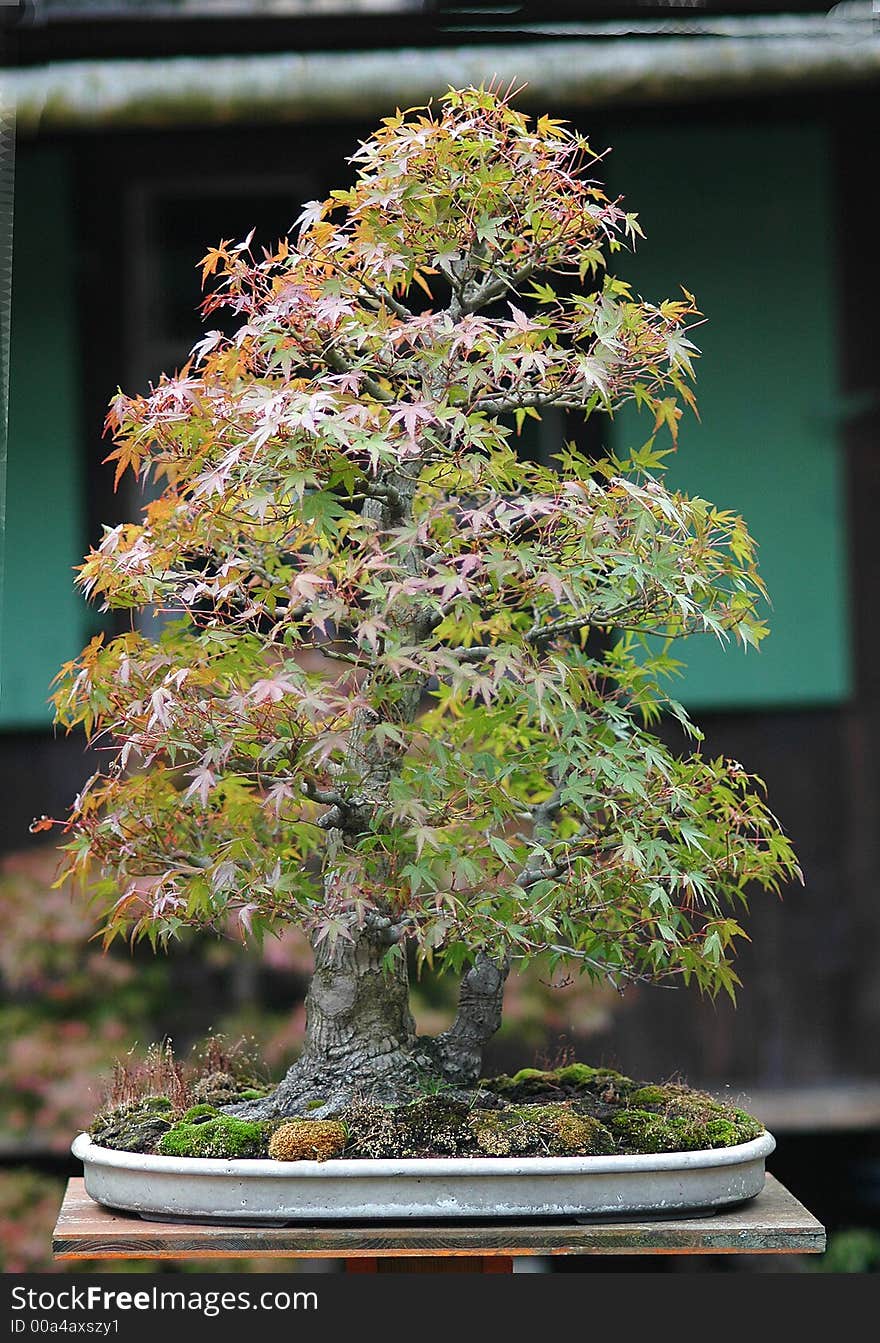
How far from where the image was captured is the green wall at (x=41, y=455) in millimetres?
4031

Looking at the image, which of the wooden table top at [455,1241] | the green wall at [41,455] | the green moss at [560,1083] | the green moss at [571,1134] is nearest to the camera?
the wooden table top at [455,1241]

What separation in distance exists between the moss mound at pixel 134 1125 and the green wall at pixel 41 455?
1.89 meters

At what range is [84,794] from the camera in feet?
7.43

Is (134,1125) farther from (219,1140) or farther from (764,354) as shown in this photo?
(764,354)

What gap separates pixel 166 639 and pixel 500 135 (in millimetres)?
878

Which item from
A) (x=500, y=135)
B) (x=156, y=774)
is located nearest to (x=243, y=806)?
(x=156, y=774)

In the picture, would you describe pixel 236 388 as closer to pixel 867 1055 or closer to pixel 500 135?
pixel 500 135

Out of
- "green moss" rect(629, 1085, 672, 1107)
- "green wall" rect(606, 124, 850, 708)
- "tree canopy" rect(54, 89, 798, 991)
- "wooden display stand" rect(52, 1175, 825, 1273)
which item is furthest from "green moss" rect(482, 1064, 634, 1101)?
"green wall" rect(606, 124, 850, 708)

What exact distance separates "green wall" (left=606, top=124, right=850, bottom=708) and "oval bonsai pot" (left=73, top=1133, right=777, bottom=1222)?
84.2 inches

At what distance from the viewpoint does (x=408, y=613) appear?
2234 millimetres

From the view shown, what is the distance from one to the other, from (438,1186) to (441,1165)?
3 centimetres

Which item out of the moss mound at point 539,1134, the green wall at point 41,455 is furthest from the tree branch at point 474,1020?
the green wall at point 41,455

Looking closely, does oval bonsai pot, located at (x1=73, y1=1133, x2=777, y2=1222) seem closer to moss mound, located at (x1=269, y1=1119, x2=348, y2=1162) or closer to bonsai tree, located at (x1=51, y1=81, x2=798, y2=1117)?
moss mound, located at (x1=269, y1=1119, x2=348, y2=1162)

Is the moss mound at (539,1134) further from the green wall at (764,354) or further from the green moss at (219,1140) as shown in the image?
the green wall at (764,354)
